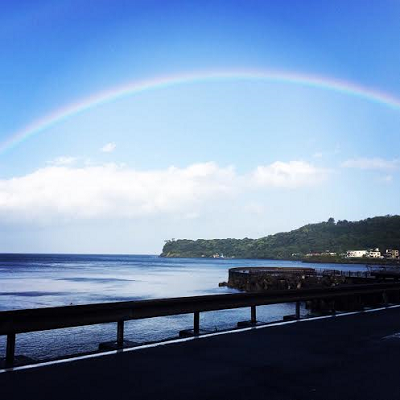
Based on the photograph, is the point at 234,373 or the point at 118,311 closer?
the point at 234,373

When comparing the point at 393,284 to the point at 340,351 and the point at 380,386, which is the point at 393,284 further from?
the point at 380,386

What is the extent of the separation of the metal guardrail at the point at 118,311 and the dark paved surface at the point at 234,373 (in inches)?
29.5

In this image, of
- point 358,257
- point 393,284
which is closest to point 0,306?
point 393,284

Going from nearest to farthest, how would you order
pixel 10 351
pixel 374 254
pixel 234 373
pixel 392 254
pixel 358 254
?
pixel 234 373 < pixel 10 351 < pixel 392 254 < pixel 374 254 < pixel 358 254

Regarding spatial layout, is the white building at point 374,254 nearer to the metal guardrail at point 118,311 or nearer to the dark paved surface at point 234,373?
the metal guardrail at point 118,311

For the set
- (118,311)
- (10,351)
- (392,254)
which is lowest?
(10,351)

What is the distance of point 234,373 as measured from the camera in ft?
21.9

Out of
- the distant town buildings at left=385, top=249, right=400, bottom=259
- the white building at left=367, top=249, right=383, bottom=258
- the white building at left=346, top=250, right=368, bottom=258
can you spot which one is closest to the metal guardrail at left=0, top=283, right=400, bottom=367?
the white building at left=367, top=249, right=383, bottom=258

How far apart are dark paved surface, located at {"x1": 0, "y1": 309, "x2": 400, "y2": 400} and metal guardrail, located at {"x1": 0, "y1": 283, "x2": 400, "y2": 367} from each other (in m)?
0.75

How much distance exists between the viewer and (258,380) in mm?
6273

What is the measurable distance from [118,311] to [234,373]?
2772mm

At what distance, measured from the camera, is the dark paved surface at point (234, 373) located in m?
5.60

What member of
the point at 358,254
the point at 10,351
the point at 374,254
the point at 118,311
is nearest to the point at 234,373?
the point at 118,311

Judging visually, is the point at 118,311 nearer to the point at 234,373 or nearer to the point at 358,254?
the point at 234,373
